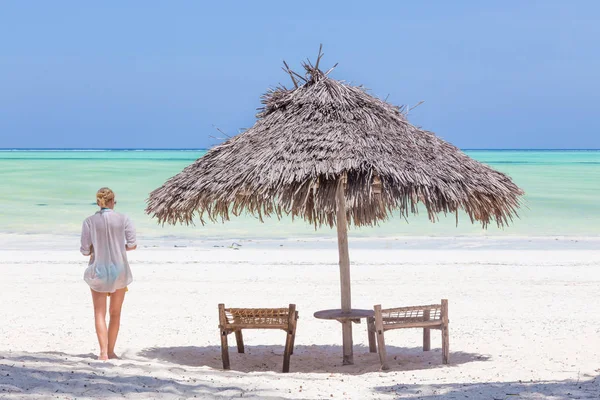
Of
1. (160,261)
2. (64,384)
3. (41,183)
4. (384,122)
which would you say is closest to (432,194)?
(384,122)

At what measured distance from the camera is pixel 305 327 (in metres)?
8.30

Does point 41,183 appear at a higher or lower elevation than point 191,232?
higher

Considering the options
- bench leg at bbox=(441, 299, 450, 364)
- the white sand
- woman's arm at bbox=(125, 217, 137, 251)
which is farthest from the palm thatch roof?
the white sand

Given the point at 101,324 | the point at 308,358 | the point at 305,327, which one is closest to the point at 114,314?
the point at 101,324

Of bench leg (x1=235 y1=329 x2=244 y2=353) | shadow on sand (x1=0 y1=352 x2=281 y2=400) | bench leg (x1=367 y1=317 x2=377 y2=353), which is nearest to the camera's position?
shadow on sand (x1=0 y1=352 x2=281 y2=400)

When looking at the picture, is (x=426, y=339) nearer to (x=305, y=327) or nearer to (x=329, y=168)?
(x=305, y=327)

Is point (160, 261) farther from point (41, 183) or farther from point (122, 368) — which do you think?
point (41, 183)

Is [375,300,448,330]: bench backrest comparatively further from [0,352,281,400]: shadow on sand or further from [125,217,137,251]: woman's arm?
[125,217,137,251]: woman's arm

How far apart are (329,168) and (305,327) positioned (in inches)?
112

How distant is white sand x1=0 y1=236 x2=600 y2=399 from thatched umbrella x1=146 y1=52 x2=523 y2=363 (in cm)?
104

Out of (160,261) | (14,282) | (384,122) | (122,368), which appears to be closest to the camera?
(122,368)

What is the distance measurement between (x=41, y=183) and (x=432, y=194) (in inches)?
1536

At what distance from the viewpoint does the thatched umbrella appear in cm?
590

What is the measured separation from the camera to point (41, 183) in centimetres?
4234
